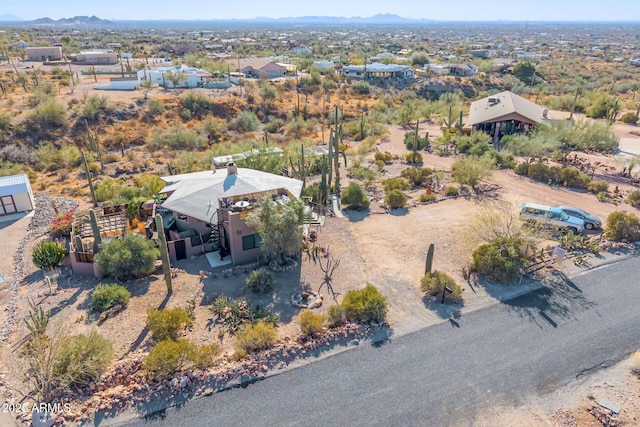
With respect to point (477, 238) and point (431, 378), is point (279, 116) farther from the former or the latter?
point (431, 378)

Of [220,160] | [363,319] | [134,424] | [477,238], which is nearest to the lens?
[134,424]

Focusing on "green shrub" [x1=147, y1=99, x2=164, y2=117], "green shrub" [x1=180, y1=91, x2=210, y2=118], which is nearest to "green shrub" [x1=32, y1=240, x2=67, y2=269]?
"green shrub" [x1=147, y1=99, x2=164, y2=117]

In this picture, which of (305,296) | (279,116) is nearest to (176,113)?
(279,116)

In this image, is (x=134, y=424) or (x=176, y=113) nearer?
(x=134, y=424)

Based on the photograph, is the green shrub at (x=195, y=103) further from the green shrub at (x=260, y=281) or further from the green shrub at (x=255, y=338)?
the green shrub at (x=255, y=338)

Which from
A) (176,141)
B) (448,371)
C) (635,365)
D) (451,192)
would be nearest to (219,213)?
(448,371)

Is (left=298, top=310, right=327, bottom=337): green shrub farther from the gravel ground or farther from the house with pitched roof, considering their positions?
the house with pitched roof
